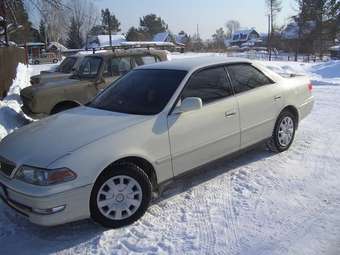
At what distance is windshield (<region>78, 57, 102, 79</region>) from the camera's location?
912 cm

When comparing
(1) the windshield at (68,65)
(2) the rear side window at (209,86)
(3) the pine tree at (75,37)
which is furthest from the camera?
(3) the pine tree at (75,37)

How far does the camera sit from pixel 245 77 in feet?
19.2

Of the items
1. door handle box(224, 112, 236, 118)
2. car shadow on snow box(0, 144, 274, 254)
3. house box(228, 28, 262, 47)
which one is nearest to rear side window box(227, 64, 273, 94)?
door handle box(224, 112, 236, 118)

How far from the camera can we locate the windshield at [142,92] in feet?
16.1

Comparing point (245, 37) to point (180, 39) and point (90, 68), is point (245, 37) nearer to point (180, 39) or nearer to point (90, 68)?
point (180, 39)

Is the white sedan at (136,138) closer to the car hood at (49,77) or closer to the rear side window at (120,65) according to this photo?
the rear side window at (120,65)

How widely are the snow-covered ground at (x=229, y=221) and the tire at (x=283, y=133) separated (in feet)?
1.11

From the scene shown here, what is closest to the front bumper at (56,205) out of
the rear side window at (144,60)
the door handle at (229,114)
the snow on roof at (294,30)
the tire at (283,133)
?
the door handle at (229,114)

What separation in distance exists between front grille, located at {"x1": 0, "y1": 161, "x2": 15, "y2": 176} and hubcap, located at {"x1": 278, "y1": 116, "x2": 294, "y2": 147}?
3.78m

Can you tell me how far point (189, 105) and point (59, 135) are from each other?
1.42 m

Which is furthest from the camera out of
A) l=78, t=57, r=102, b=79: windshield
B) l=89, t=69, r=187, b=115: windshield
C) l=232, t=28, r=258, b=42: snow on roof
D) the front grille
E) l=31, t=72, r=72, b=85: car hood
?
l=232, t=28, r=258, b=42: snow on roof

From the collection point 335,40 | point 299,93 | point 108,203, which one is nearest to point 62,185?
point 108,203

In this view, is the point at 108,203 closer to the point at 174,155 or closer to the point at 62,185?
the point at 62,185

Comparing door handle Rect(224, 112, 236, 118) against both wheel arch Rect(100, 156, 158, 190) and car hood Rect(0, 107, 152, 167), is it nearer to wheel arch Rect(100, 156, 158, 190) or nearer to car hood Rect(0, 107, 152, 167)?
car hood Rect(0, 107, 152, 167)
